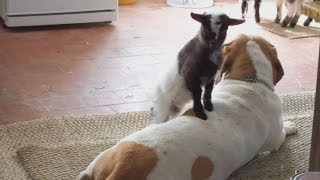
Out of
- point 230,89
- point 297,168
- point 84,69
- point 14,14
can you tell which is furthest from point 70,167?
point 14,14

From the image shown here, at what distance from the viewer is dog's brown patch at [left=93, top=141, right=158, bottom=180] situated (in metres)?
1.69

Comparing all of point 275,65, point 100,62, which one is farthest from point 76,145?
point 100,62

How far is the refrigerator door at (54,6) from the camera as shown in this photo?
3883 mm

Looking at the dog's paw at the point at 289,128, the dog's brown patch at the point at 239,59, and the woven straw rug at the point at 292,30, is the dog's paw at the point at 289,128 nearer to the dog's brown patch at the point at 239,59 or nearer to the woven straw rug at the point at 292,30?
the dog's brown patch at the point at 239,59

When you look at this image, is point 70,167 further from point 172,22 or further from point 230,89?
point 172,22

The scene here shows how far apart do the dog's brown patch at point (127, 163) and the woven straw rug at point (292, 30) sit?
7.95 ft

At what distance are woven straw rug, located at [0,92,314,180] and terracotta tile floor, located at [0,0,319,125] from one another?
14cm

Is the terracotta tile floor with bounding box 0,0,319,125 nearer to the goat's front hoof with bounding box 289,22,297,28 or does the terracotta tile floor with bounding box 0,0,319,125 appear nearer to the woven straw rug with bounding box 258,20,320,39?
the woven straw rug with bounding box 258,20,320,39

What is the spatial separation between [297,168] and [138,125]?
0.69m

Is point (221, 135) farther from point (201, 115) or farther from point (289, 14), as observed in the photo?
point (289, 14)

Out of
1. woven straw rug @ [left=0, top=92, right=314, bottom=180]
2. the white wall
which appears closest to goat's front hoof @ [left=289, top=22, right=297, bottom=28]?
woven straw rug @ [left=0, top=92, right=314, bottom=180]

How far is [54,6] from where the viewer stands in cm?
396

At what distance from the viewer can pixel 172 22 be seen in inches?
170

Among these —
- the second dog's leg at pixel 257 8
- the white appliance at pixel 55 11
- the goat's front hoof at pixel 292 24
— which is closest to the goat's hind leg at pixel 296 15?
the goat's front hoof at pixel 292 24
